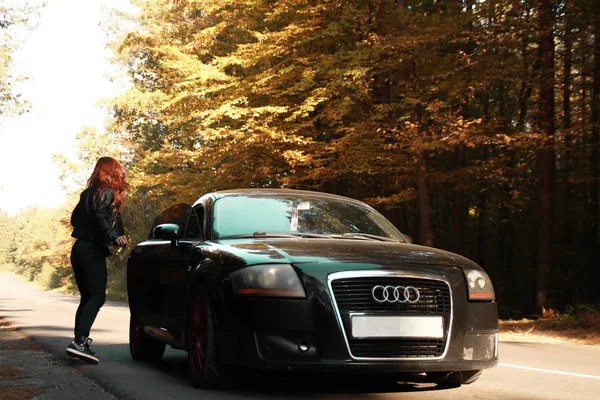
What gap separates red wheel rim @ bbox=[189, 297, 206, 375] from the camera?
249 inches

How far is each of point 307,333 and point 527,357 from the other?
208 inches

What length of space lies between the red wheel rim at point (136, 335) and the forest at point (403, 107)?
1190cm

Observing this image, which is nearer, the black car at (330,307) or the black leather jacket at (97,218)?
the black car at (330,307)

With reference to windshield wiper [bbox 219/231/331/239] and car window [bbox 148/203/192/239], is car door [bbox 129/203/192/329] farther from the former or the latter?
windshield wiper [bbox 219/231/331/239]

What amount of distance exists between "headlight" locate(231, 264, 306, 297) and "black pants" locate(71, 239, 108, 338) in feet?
9.67

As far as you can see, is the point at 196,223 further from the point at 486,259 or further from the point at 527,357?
the point at 486,259

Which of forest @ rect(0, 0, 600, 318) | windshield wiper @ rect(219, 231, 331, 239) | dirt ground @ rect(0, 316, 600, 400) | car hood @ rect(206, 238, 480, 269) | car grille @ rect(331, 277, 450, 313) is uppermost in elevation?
forest @ rect(0, 0, 600, 318)

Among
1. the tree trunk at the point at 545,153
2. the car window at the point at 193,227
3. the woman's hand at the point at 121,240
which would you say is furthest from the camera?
the tree trunk at the point at 545,153

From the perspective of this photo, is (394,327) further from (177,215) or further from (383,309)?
(177,215)

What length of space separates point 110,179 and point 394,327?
12.8ft

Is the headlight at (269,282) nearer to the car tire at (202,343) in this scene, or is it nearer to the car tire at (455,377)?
the car tire at (202,343)

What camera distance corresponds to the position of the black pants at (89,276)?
829 cm

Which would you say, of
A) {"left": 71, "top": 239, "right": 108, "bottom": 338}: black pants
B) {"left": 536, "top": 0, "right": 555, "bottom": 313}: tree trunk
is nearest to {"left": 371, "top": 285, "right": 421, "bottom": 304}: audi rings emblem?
{"left": 71, "top": 239, "right": 108, "bottom": 338}: black pants

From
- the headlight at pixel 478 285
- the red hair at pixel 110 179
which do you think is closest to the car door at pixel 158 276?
the red hair at pixel 110 179
